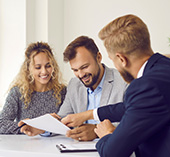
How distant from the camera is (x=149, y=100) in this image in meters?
1.12

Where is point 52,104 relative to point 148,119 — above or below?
below

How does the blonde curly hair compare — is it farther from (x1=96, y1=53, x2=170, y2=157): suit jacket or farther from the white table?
(x1=96, y1=53, x2=170, y2=157): suit jacket

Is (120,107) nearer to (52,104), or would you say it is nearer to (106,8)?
(52,104)

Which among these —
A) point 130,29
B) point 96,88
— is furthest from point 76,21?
point 130,29

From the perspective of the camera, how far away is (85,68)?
7.59 ft

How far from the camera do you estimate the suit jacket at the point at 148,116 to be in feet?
3.66

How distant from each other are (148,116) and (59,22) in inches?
152

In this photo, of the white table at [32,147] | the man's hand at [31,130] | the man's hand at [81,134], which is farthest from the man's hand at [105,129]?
the man's hand at [31,130]

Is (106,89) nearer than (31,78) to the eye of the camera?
Yes

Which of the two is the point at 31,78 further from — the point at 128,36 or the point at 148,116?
the point at 148,116

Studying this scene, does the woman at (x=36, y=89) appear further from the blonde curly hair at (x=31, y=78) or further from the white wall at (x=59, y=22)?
the white wall at (x=59, y=22)

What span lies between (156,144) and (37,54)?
182 cm

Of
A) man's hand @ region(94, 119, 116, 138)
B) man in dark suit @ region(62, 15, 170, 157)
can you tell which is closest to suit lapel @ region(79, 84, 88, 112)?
man's hand @ region(94, 119, 116, 138)

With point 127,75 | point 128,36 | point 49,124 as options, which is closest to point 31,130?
point 49,124
